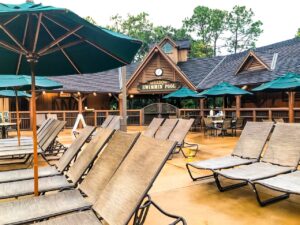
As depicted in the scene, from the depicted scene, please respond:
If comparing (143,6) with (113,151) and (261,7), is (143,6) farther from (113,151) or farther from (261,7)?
(113,151)

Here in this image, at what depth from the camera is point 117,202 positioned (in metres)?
2.27

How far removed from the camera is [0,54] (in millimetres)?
4035

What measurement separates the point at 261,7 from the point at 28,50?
49.4 metres

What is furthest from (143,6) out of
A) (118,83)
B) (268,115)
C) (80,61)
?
(80,61)

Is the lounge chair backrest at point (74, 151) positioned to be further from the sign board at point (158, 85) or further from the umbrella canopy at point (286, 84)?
the sign board at point (158, 85)

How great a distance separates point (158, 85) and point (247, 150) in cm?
1592

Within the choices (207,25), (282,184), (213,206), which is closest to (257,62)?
(282,184)

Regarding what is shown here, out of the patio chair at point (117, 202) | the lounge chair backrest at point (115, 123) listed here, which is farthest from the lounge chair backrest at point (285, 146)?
the lounge chair backrest at point (115, 123)

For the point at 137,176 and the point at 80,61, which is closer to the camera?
the point at 137,176

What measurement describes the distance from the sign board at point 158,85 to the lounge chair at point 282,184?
16.8 m

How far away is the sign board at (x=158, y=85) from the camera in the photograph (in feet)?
66.8

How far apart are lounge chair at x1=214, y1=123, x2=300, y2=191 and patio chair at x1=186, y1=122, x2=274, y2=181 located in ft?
0.43

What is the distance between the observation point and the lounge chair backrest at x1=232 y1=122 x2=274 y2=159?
15.3 ft

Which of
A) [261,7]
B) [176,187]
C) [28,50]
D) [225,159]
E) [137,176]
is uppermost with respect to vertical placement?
[261,7]
